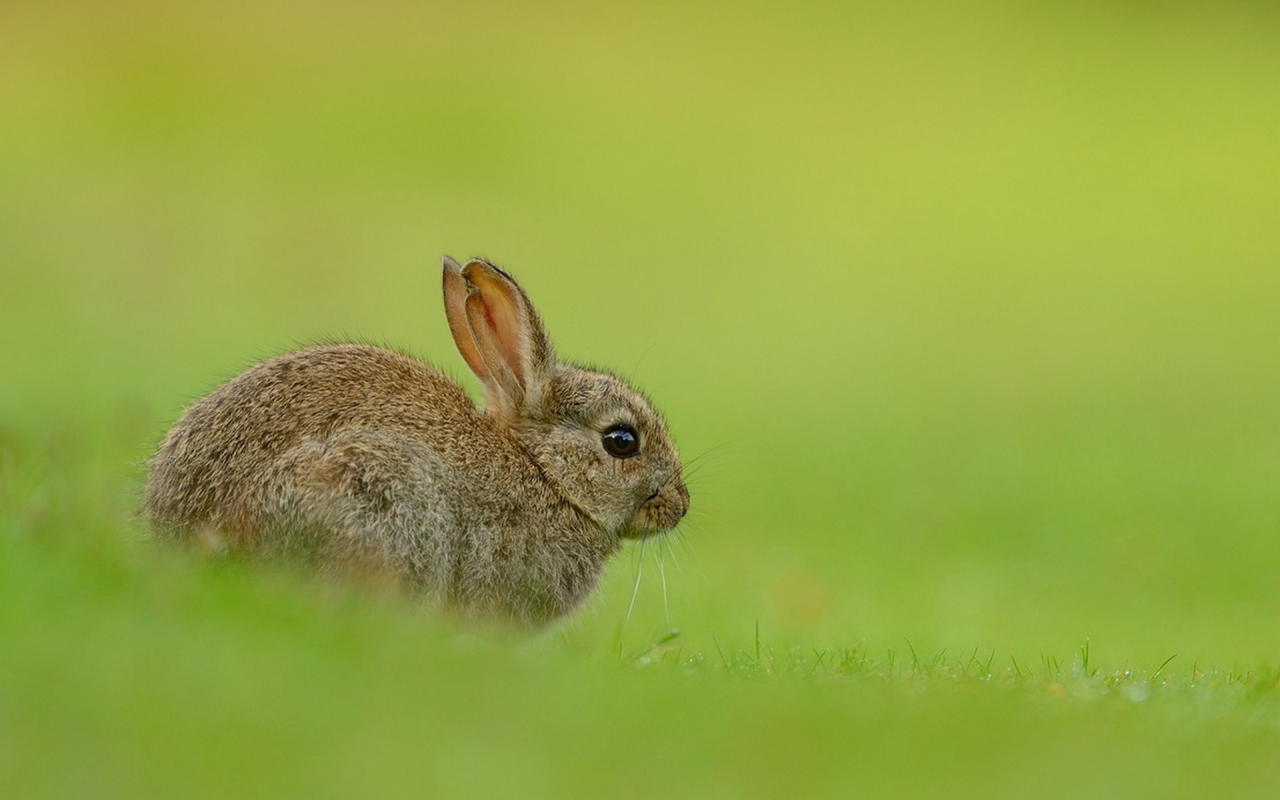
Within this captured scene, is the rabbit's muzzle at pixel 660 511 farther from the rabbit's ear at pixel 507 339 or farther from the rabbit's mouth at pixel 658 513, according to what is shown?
the rabbit's ear at pixel 507 339

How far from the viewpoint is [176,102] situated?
38.8 meters

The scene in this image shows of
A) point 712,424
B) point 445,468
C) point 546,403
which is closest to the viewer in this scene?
point 445,468

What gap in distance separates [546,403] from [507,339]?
16.1 inches

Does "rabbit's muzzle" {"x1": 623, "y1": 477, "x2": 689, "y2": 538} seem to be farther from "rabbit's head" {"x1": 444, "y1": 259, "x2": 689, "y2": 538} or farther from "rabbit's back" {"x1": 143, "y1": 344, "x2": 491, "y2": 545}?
"rabbit's back" {"x1": 143, "y1": 344, "x2": 491, "y2": 545}

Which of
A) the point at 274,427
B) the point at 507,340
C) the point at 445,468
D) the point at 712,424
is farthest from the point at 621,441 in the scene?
the point at 712,424

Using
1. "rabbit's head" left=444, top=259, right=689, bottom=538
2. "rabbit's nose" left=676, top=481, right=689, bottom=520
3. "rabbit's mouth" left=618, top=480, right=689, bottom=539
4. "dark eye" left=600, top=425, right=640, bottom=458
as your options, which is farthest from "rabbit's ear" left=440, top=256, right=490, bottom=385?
"rabbit's nose" left=676, top=481, right=689, bottom=520

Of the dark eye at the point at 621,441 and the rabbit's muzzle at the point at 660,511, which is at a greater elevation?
the dark eye at the point at 621,441

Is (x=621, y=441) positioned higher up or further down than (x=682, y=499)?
higher up

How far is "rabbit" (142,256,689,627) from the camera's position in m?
7.66

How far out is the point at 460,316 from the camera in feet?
31.1

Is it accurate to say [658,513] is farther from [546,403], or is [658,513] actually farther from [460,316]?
[460,316]

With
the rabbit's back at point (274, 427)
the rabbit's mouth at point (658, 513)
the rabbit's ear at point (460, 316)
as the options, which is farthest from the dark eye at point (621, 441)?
the rabbit's back at point (274, 427)

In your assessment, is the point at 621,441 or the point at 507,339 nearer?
the point at 507,339

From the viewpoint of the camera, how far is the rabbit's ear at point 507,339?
9352mm
